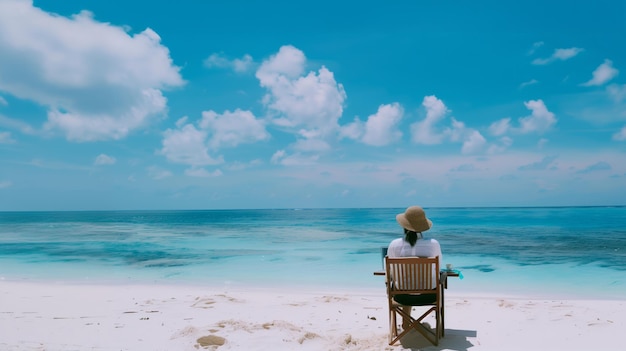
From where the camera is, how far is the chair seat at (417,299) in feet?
17.4

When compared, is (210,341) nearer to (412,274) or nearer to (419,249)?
(412,274)

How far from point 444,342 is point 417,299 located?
2.38 ft

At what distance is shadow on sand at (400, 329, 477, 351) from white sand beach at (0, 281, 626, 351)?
12 mm

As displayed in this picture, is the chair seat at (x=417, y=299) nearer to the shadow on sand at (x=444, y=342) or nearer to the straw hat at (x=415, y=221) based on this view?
the shadow on sand at (x=444, y=342)

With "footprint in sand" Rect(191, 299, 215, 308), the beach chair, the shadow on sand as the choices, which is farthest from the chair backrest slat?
"footprint in sand" Rect(191, 299, 215, 308)

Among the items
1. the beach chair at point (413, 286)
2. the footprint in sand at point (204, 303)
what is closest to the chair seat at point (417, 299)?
the beach chair at point (413, 286)

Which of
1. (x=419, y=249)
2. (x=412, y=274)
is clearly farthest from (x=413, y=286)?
(x=419, y=249)

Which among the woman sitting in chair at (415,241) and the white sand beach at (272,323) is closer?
the woman sitting in chair at (415,241)

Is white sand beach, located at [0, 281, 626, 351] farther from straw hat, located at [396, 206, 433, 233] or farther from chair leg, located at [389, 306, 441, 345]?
straw hat, located at [396, 206, 433, 233]

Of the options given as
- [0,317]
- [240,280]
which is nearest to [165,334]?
[0,317]

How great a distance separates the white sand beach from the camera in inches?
217

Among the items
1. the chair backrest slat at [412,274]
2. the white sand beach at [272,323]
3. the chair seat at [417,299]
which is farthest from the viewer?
the white sand beach at [272,323]

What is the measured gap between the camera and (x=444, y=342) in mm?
5547

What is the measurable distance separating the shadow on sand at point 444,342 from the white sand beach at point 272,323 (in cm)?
1
